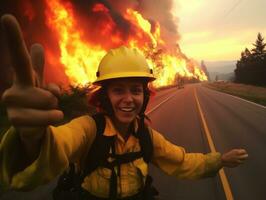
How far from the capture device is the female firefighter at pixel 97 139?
137 cm

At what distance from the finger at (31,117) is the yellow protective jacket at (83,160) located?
16cm

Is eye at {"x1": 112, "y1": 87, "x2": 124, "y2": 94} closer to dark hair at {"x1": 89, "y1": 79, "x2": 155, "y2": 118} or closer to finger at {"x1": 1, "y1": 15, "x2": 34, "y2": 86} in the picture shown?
dark hair at {"x1": 89, "y1": 79, "x2": 155, "y2": 118}

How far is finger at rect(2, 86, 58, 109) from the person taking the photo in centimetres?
134

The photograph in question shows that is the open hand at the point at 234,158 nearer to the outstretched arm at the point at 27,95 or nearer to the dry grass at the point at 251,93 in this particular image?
the outstretched arm at the point at 27,95

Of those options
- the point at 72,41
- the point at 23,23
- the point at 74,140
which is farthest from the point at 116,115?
the point at 72,41

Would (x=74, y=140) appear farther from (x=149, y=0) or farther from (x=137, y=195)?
(x=149, y=0)

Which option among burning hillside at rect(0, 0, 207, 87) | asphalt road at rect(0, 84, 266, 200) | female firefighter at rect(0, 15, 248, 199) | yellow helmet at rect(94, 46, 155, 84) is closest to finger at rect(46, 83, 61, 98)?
female firefighter at rect(0, 15, 248, 199)

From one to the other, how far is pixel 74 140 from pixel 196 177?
1.30 metres

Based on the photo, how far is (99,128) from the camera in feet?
7.64

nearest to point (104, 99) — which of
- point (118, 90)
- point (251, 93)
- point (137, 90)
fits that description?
point (118, 90)

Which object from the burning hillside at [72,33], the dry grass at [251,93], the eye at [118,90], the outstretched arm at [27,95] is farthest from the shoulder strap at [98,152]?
the dry grass at [251,93]

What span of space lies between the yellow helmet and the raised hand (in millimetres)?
988

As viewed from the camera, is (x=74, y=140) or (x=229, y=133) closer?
(x=74, y=140)

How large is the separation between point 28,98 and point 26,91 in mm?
31
